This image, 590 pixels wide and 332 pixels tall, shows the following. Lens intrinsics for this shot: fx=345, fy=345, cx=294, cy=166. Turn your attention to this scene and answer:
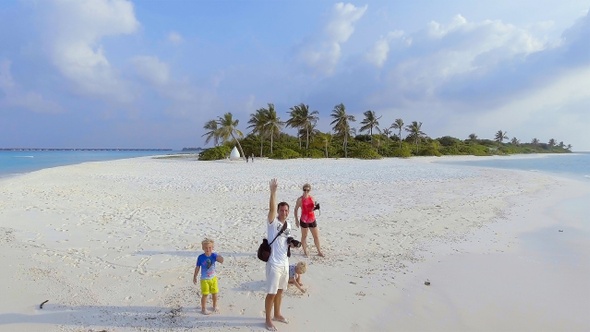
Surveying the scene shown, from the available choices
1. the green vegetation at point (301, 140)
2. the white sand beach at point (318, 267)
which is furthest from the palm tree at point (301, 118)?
the white sand beach at point (318, 267)

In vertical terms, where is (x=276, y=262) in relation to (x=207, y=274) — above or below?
above

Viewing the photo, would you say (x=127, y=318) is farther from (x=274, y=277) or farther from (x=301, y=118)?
(x=301, y=118)

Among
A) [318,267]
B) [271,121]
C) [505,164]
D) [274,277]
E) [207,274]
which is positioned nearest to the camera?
[274,277]

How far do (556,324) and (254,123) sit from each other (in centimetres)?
4886

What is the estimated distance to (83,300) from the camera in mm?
4770

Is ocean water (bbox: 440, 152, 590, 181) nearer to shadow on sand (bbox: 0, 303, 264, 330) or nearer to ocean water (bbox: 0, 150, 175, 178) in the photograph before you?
shadow on sand (bbox: 0, 303, 264, 330)

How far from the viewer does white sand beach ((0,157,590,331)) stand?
4.41m

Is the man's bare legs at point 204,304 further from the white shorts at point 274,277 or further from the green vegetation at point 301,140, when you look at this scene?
the green vegetation at point 301,140

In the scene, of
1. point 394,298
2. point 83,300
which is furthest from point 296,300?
point 83,300

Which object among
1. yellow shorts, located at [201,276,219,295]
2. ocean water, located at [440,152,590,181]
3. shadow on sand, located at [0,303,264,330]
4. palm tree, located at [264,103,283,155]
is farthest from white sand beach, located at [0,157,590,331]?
palm tree, located at [264,103,283,155]

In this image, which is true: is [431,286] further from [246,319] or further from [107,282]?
[107,282]

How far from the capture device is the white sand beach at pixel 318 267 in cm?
441

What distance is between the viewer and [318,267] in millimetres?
6129

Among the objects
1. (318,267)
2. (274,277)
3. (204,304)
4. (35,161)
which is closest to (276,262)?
(274,277)
